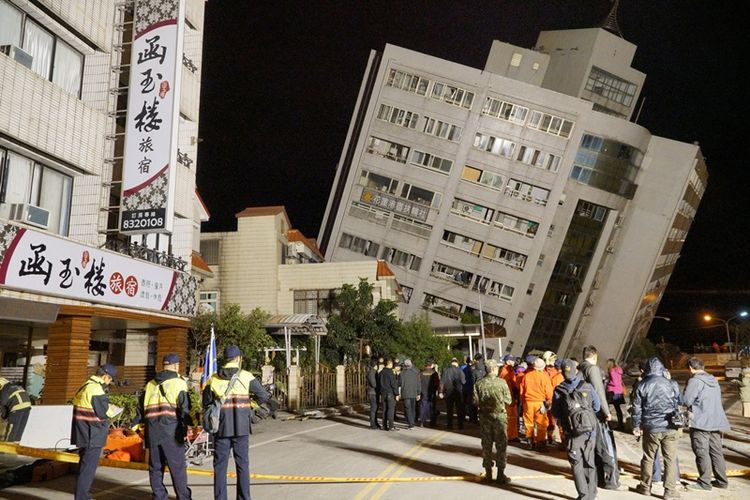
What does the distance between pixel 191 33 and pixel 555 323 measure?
183 ft

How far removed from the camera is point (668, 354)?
262 ft

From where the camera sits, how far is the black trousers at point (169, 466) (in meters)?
7.35

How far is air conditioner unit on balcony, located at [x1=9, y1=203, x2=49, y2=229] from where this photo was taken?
13.5m

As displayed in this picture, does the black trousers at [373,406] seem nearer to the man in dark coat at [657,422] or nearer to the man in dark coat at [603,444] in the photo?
the man in dark coat at [603,444]

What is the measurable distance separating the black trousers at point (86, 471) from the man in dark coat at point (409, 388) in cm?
983

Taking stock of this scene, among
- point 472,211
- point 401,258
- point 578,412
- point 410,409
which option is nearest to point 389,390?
point 410,409

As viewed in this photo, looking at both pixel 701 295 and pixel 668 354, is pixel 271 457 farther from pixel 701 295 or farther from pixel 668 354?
pixel 701 295

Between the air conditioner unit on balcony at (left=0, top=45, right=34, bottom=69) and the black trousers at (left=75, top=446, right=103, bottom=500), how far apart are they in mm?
10059

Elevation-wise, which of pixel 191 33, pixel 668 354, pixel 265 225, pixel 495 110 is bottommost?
pixel 668 354

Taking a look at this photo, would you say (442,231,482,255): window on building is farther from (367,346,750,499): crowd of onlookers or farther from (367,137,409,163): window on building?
(367,346,750,499): crowd of onlookers

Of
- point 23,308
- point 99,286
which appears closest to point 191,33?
point 99,286

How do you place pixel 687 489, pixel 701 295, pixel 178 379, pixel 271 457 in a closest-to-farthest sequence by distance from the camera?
1. pixel 178 379
2. pixel 687 489
3. pixel 271 457
4. pixel 701 295

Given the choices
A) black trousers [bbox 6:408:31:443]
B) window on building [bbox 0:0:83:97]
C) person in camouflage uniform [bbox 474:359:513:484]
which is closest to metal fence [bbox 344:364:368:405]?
black trousers [bbox 6:408:31:443]

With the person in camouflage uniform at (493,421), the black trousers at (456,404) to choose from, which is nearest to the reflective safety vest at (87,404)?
the person in camouflage uniform at (493,421)
